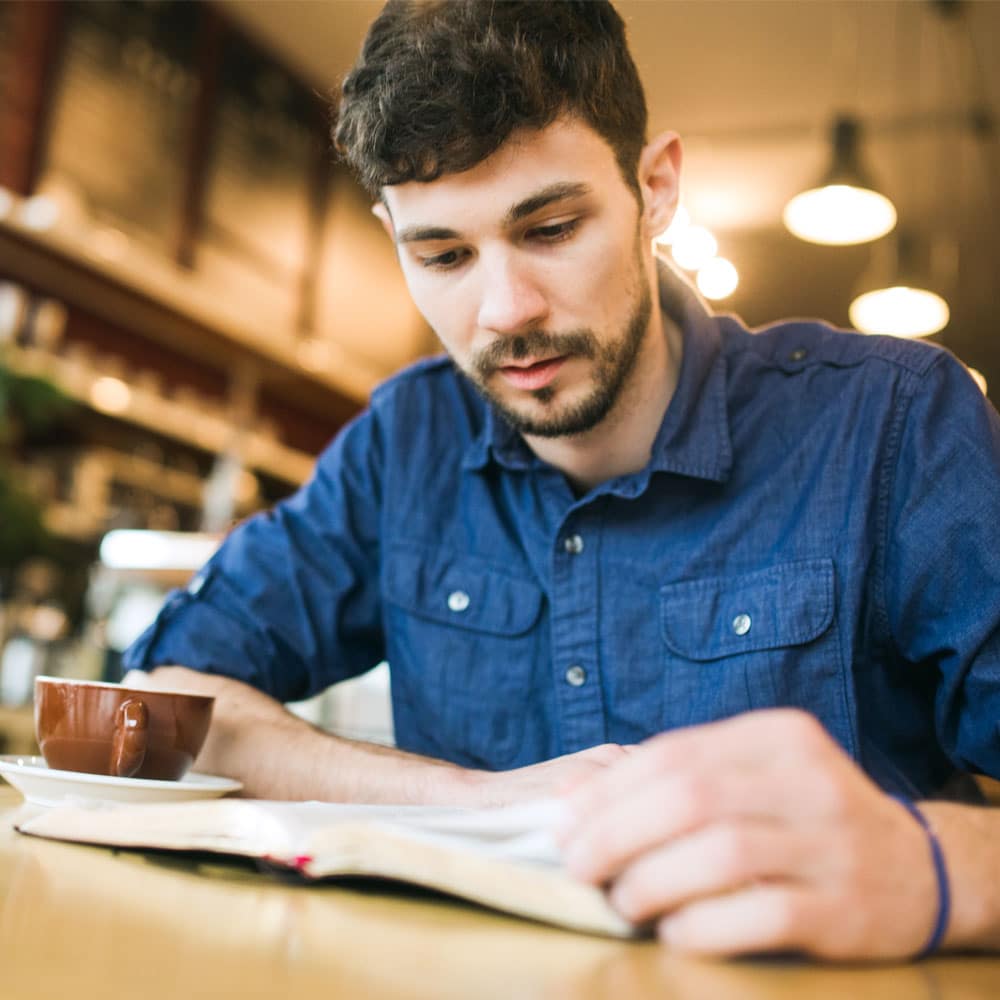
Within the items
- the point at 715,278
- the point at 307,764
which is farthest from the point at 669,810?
the point at 715,278

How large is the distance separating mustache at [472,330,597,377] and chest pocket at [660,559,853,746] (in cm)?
25

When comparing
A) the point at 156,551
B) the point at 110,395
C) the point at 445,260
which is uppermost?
the point at 110,395

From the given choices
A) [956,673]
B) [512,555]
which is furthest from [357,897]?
[512,555]

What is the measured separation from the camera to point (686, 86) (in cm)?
484

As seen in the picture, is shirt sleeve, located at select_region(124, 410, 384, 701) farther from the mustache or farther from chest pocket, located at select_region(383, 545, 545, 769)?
the mustache

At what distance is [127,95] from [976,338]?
17.7 feet

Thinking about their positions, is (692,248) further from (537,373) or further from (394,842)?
(394,842)

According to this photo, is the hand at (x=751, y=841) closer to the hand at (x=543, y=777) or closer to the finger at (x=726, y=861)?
the finger at (x=726, y=861)

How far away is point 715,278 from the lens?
5105 millimetres

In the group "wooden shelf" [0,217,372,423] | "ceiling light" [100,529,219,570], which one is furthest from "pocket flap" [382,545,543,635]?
"wooden shelf" [0,217,372,423]

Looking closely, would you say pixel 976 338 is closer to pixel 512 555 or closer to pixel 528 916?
pixel 512 555

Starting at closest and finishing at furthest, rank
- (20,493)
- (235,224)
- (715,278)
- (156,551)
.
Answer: (156,551)
(20,493)
(235,224)
(715,278)

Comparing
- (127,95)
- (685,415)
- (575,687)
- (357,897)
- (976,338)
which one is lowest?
(357,897)

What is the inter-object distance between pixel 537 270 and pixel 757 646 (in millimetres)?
407
